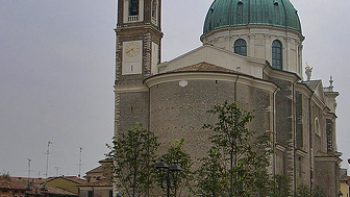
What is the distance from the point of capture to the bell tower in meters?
54.6

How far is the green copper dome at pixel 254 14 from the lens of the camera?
64125mm

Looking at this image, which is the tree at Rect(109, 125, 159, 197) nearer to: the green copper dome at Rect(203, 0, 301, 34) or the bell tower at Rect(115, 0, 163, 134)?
the bell tower at Rect(115, 0, 163, 134)

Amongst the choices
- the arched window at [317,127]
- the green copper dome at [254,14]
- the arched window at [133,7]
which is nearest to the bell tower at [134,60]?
the arched window at [133,7]

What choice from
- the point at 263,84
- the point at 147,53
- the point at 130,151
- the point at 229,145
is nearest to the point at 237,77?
the point at 263,84

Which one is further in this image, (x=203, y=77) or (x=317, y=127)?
(x=317, y=127)

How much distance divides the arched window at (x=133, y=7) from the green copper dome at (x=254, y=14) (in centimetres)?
1132

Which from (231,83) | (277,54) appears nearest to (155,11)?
(231,83)

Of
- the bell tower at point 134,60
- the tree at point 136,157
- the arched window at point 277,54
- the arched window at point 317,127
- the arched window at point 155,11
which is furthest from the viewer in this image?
the arched window at point 317,127

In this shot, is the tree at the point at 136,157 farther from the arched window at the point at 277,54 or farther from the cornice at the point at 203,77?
the arched window at the point at 277,54

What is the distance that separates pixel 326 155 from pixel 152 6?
22687 millimetres

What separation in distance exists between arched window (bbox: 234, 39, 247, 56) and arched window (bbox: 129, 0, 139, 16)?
11.5 m

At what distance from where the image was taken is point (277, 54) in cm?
6397

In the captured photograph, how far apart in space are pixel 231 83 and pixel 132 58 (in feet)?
28.8

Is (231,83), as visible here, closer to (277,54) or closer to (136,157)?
(136,157)
